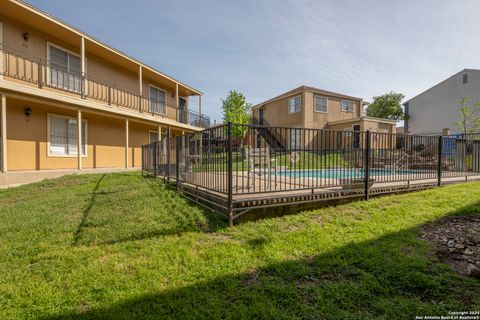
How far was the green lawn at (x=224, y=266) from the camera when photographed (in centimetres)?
223

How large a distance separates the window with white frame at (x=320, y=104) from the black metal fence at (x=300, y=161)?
552 inches

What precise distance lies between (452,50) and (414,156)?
7887 millimetres

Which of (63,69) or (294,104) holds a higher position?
(294,104)

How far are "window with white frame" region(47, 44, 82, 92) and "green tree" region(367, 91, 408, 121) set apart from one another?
165 ft

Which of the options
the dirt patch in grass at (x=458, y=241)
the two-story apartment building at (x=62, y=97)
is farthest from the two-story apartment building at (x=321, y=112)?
the dirt patch in grass at (x=458, y=241)

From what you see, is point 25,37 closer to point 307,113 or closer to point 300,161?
point 300,161

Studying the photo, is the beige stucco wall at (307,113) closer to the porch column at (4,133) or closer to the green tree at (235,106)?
the green tree at (235,106)

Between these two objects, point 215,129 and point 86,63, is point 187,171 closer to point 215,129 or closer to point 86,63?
point 215,129

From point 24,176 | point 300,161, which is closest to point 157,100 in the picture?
point 24,176

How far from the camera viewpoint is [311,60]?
477 inches

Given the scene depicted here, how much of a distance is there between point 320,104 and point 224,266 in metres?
21.6

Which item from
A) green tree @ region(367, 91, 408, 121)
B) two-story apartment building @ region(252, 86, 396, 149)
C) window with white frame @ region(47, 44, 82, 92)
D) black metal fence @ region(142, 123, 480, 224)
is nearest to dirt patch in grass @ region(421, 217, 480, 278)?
black metal fence @ region(142, 123, 480, 224)

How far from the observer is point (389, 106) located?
156 feet

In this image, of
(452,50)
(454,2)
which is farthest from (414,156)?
(452,50)
